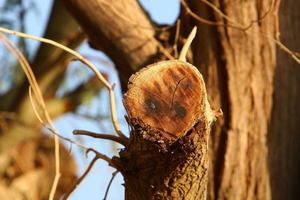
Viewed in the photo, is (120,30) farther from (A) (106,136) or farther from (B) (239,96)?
(A) (106,136)

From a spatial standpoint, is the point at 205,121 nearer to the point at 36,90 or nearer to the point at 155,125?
the point at 155,125

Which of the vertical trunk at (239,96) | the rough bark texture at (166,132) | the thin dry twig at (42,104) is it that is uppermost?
the vertical trunk at (239,96)

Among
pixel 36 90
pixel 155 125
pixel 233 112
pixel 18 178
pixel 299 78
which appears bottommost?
pixel 155 125

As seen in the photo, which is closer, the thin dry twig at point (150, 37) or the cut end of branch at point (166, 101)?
the cut end of branch at point (166, 101)

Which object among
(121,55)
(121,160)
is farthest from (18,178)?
(121,160)

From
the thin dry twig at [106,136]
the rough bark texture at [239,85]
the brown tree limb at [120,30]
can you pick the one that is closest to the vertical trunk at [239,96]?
the rough bark texture at [239,85]

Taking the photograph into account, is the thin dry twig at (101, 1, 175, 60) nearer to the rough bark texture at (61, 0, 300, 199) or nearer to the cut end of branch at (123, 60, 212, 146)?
the rough bark texture at (61, 0, 300, 199)

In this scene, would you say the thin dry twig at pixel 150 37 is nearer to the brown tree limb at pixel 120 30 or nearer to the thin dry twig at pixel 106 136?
the brown tree limb at pixel 120 30

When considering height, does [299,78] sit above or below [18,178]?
below

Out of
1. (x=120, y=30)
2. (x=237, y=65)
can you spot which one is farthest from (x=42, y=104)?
(x=237, y=65)
